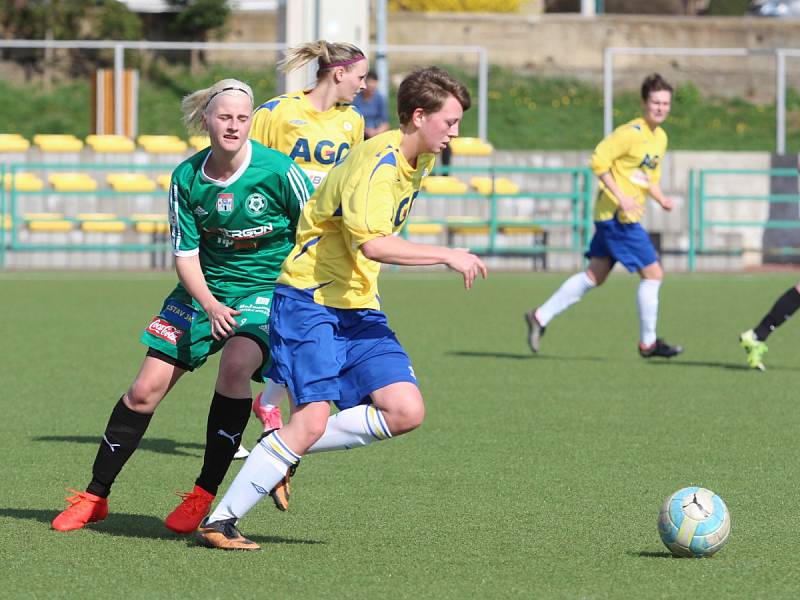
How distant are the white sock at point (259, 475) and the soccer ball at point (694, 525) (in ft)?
4.15

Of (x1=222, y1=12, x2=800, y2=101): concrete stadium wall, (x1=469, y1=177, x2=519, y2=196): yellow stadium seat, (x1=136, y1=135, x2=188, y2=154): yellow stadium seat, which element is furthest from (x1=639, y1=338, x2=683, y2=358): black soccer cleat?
(x1=222, y1=12, x2=800, y2=101): concrete stadium wall

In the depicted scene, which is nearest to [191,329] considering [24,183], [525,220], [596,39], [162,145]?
[525,220]

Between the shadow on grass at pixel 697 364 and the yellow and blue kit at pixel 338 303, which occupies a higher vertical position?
the yellow and blue kit at pixel 338 303

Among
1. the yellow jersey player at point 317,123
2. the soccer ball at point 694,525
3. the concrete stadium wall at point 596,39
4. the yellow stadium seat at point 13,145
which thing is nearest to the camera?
the soccer ball at point 694,525

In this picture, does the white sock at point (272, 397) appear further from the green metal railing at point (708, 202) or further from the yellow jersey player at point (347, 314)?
the green metal railing at point (708, 202)

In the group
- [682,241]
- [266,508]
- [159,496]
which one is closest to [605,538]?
[266,508]

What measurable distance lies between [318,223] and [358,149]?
0.29 meters

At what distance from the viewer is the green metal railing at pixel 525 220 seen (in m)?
22.4

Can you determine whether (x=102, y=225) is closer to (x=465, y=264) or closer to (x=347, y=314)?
(x=347, y=314)

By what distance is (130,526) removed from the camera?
18.5 feet

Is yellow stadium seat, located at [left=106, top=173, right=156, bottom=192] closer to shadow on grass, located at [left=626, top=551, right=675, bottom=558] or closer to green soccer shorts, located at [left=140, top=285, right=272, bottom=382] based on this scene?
green soccer shorts, located at [left=140, top=285, right=272, bottom=382]

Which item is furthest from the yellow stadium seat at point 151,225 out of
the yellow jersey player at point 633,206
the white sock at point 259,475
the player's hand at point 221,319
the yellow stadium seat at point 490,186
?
the white sock at point 259,475

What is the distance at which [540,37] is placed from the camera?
36.8m

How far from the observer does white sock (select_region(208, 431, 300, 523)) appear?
5.09 meters
